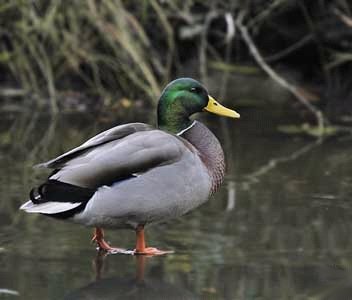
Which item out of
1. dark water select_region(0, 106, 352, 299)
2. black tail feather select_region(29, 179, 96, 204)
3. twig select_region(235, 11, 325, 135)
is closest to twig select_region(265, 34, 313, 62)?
twig select_region(235, 11, 325, 135)

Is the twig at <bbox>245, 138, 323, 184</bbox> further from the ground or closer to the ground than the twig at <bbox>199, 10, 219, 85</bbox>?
closer to the ground

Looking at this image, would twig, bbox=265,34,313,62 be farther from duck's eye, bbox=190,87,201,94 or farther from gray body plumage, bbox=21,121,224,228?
gray body plumage, bbox=21,121,224,228

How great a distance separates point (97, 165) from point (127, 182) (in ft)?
0.52

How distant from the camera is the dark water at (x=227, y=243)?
4.40m

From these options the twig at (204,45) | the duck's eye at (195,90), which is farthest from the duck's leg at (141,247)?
the twig at (204,45)

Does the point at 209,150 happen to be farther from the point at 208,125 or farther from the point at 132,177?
the point at 208,125

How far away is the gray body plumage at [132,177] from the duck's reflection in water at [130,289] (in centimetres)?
30

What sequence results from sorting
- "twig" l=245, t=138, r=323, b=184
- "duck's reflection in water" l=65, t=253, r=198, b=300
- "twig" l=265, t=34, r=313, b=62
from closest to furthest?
"duck's reflection in water" l=65, t=253, r=198, b=300, "twig" l=245, t=138, r=323, b=184, "twig" l=265, t=34, r=313, b=62

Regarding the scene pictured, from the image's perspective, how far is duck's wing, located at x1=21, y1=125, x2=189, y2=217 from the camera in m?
4.68

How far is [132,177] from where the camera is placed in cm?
480

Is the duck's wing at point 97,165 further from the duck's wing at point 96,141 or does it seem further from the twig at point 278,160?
the twig at point 278,160

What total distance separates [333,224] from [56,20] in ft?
17.7

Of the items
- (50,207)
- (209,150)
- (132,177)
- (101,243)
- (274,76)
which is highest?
(274,76)

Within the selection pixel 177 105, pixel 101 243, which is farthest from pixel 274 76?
pixel 101 243
